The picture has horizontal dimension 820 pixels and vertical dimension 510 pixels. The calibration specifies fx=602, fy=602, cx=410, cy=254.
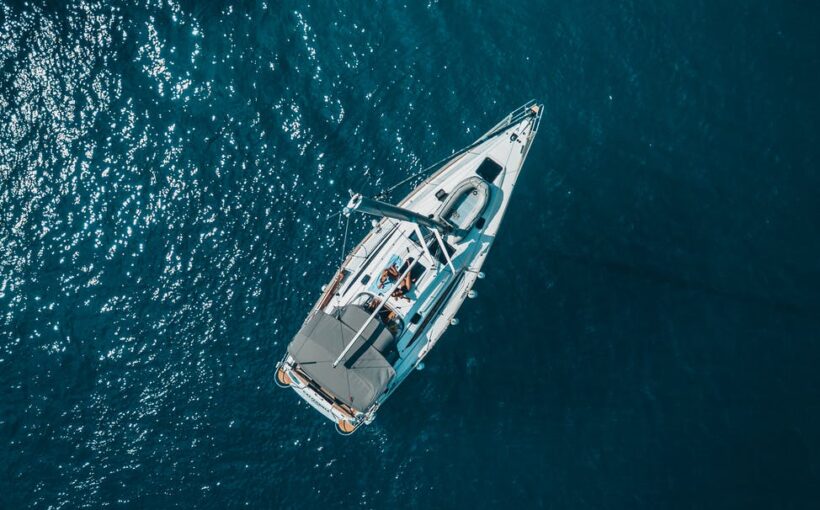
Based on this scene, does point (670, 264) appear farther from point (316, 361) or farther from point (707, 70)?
point (316, 361)

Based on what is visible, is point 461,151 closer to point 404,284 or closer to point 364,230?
A: point 364,230

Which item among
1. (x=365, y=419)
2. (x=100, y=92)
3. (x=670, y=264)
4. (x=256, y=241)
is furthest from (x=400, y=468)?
(x=100, y=92)

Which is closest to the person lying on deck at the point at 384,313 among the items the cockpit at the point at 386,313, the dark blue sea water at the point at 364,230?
the cockpit at the point at 386,313

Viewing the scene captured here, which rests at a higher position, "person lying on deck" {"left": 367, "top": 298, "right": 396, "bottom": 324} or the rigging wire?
the rigging wire

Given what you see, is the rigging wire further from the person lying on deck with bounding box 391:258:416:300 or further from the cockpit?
the cockpit

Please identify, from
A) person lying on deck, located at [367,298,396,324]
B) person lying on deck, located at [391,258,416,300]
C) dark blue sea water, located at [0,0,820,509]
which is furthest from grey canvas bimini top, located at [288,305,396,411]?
dark blue sea water, located at [0,0,820,509]
